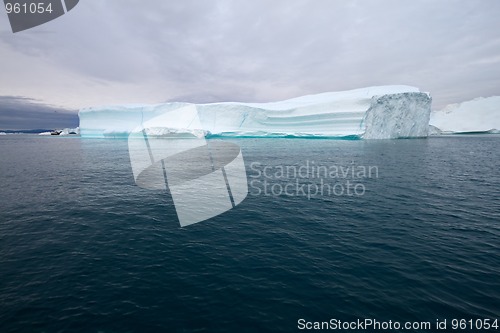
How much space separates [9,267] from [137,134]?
314 feet

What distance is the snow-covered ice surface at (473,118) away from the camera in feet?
347

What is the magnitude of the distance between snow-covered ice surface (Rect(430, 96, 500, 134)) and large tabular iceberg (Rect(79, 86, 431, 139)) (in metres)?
54.2

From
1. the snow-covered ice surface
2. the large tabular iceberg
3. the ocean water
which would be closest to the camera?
the ocean water

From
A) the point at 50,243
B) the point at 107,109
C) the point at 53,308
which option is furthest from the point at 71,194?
the point at 107,109

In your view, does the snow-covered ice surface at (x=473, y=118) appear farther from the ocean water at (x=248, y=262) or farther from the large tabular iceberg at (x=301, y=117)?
the ocean water at (x=248, y=262)

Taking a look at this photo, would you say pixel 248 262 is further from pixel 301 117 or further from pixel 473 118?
pixel 473 118

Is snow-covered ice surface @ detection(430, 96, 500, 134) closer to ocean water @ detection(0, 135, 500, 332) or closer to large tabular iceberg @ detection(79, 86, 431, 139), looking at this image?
large tabular iceberg @ detection(79, 86, 431, 139)

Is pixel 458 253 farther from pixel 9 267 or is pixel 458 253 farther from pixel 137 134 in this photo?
pixel 137 134

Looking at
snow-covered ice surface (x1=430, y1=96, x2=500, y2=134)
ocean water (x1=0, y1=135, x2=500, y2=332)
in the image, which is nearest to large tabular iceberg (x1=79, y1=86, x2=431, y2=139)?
snow-covered ice surface (x1=430, y1=96, x2=500, y2=134)

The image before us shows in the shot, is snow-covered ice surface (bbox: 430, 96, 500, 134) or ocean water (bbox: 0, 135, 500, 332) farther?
snow-covered ice surface (bbox: 430, 96, 500, 134)

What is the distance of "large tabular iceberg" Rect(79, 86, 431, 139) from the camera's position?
66188mm

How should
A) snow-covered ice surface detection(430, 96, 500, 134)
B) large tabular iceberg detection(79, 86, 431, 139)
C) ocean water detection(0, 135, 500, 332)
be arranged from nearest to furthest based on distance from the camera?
ocean water detection(0, 135, 500, 332)
large tabular iceberg detection(79, 86, 431, 139)
snow-covered ice surface detection(430, 96, 500, 134)

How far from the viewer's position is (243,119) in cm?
8400

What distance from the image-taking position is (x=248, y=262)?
346 inches
